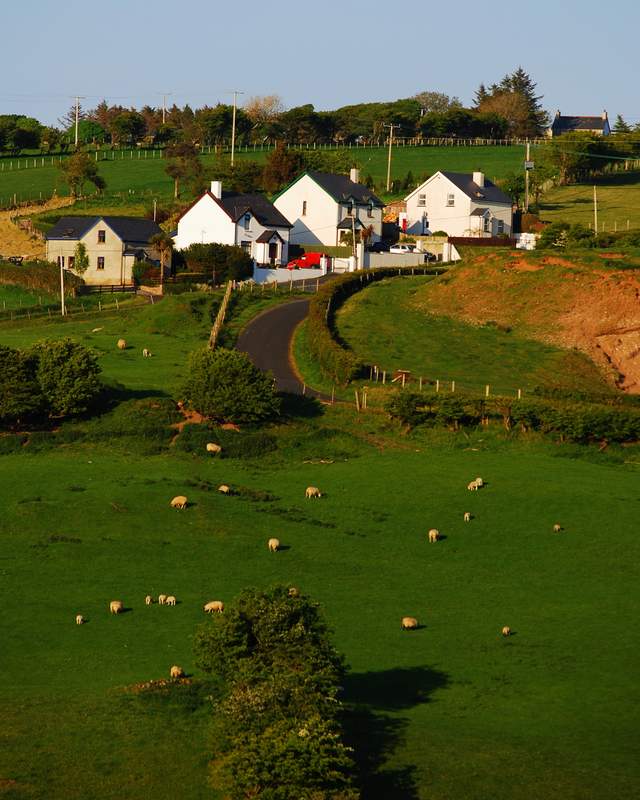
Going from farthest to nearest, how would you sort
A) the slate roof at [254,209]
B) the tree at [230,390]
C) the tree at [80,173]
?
the tree at [80,173], the slate roof at [254,209], the tree at [230,390]

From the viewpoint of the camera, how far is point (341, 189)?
14225 cm

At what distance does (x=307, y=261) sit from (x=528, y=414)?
6020cm

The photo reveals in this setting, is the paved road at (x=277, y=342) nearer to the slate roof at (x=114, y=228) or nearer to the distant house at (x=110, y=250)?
the distant house at (x=110, y=250)

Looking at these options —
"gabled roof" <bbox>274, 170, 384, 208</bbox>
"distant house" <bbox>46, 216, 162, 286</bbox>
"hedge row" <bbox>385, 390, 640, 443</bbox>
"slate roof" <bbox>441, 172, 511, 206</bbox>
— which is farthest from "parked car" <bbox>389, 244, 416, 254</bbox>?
"hedge row" <bbox>385, 390, 640, 443</bbox>

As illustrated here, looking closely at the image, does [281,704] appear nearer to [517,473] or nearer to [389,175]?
[517,473]

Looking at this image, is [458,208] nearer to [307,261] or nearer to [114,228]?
[307,261]

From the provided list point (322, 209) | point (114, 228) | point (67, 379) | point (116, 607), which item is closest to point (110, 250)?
point (114, 228)

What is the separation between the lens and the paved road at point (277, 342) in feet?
263

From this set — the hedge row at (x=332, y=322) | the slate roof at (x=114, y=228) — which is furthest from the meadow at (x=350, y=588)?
the slate roof at (x=114, y=228)

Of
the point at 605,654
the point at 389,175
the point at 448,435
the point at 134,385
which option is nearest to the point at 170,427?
the point at 134,385

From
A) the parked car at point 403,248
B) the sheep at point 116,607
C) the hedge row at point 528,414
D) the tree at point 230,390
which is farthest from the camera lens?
the parked car at point 403,248

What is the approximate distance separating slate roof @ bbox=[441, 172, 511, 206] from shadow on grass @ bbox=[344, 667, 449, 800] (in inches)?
4315

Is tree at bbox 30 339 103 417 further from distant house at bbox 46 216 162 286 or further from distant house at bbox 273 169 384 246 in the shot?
distant house at bbox 273 169 384 246

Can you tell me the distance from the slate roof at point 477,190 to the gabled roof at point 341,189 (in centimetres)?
955
